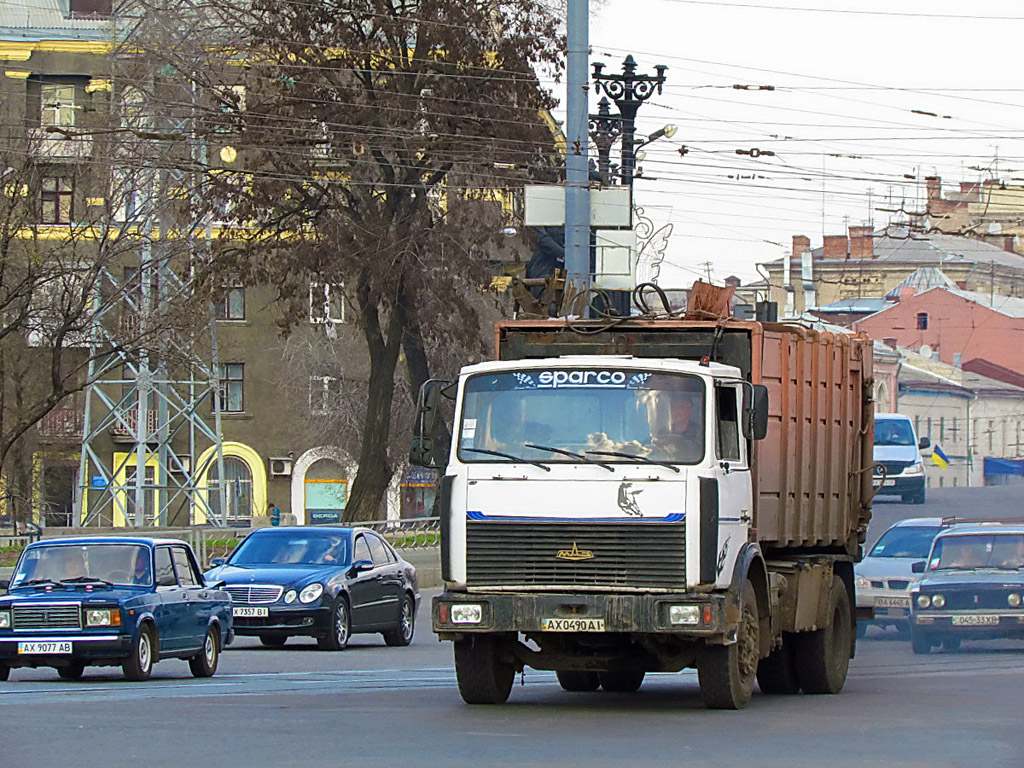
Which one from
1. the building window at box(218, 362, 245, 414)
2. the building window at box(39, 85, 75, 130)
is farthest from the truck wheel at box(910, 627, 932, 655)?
the building window at box(218, 362, 245, 414)

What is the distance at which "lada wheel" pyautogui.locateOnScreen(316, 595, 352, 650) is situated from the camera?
870 inches

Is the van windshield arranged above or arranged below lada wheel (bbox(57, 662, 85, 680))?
above

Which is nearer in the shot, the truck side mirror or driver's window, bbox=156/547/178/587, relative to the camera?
the truck side mirror

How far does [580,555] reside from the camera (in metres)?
13.3

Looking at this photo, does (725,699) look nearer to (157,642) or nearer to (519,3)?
(157,642)

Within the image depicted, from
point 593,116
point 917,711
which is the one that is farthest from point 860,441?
point 593,116

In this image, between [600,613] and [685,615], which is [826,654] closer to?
[685,615]

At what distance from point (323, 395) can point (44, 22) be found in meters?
15.3

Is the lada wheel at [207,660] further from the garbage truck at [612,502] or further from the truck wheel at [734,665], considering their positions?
the truck wheel at [734,665]

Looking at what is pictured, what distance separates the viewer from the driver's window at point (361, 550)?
2320 cm

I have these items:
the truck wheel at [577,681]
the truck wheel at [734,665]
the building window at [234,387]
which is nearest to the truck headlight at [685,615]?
the truck wheel at [734,665]

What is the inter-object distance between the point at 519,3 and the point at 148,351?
10.2 metres

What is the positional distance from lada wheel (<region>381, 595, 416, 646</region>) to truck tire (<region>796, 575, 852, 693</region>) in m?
8.04

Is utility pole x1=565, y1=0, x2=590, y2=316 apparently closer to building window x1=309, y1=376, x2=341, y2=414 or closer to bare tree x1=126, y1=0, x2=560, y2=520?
bare tree x1=126, y1=0, x2=560, y2=520
